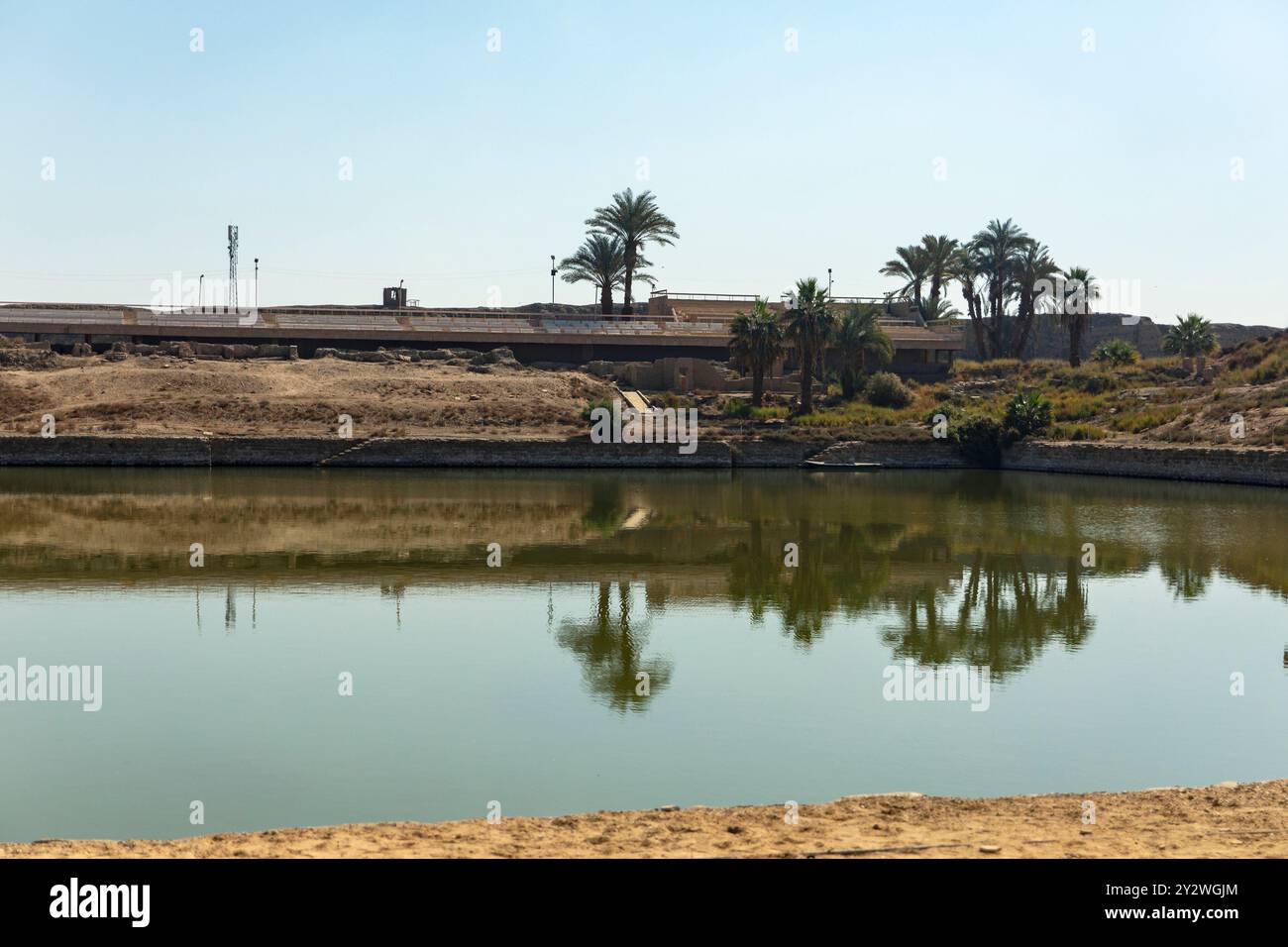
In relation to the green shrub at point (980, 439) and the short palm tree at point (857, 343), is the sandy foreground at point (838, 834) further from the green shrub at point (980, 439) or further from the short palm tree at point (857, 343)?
the short palm tree at point (857, 343)

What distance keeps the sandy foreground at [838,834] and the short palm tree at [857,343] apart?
160ft

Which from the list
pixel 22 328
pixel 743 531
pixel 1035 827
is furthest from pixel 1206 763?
pixel 22 328

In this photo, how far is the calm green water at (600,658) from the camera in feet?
33.0

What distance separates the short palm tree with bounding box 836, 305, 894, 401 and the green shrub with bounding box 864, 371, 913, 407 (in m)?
0.86

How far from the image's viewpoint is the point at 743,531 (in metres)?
28.4

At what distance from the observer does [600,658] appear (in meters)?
14.9

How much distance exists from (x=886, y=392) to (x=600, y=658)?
4391 cm

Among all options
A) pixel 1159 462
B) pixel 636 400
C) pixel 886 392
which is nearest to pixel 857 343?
pixel 886 392

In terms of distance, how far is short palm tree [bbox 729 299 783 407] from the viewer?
53469 mm

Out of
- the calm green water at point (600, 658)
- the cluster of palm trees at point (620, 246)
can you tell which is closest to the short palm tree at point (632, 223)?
the cluster of palm trees at point (620, 246)

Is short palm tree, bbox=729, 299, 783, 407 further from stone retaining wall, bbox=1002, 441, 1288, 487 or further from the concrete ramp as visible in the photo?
stone retaining wall, bbox=1002, 441, 1288, 487

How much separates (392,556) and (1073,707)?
13.7 meters

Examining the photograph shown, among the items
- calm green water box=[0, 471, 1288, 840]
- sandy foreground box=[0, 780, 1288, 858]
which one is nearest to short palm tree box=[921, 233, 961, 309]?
calm green water box=[0, 471, 1288, 840]

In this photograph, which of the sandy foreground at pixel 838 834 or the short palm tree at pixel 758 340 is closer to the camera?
the sandy foreground at pixel 838 834
